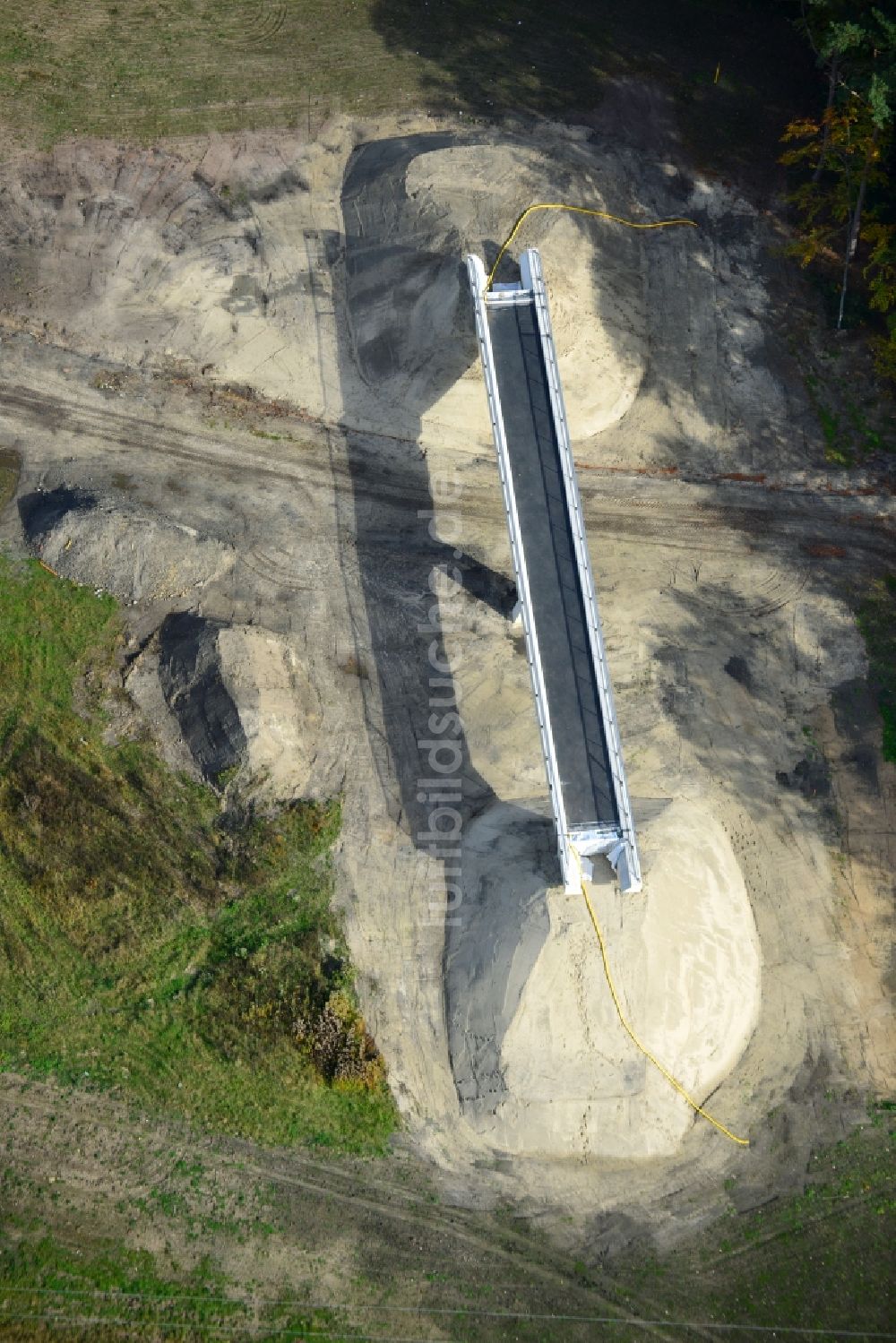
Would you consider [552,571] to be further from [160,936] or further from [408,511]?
[160,936]

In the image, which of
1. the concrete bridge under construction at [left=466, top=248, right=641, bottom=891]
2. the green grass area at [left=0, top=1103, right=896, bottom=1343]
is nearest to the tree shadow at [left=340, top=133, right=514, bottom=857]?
the concrete bridge under construction at [left=466, top=248, right=641, bottom=891]

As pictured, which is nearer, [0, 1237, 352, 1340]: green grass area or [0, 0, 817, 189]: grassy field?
[0, 1237, 352, 1340]: green grass area

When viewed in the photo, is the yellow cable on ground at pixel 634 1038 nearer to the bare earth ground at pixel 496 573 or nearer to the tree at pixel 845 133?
the bare earth ground at pixel 496 573

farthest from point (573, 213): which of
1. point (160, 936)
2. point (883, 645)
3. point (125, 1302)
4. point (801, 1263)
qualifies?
point (125, 1302)

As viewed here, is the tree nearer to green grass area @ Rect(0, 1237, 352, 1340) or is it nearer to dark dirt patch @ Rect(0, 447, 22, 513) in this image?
dark dirt patch @ Rect(0, 447, 22, 513)

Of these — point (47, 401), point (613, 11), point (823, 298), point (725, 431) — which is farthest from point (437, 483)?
point (613, 11)

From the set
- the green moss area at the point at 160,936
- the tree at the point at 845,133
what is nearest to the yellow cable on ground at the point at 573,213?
the tree at the point at 845,133
